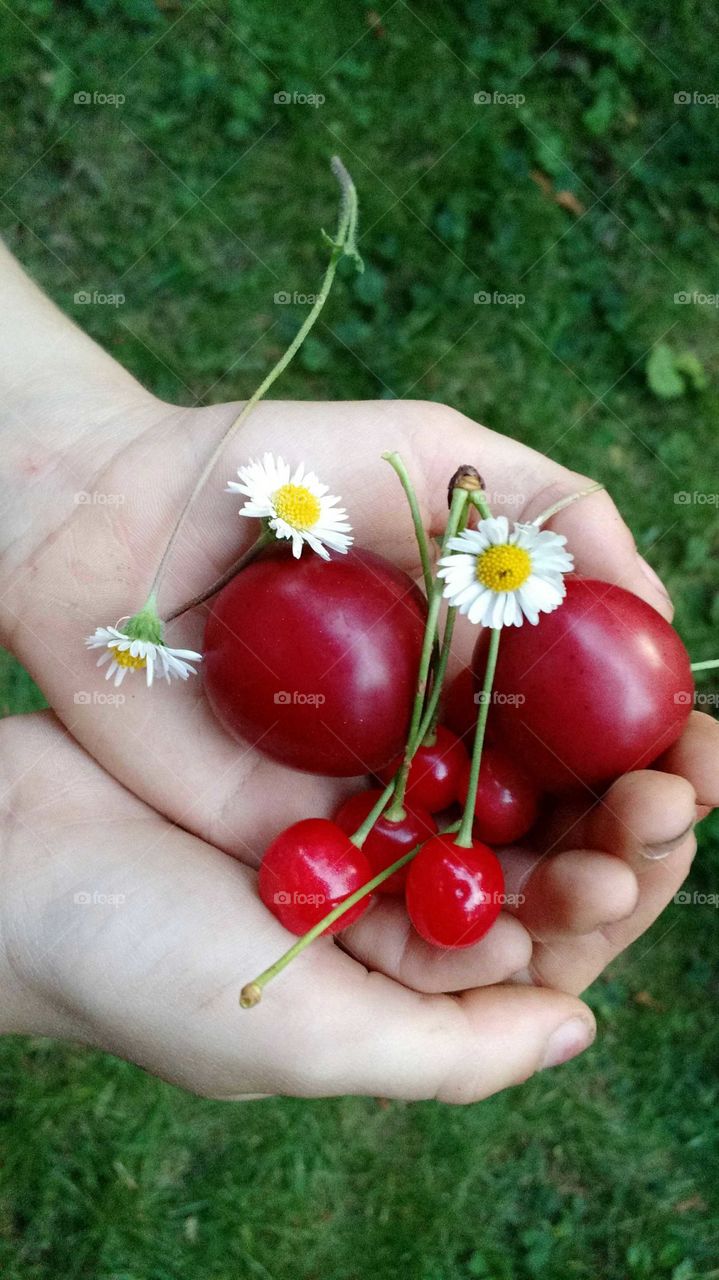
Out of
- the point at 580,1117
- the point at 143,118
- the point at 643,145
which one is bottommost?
the point at 580,1117

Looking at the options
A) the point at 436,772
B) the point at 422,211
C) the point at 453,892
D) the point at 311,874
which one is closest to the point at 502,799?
the point at 436,772

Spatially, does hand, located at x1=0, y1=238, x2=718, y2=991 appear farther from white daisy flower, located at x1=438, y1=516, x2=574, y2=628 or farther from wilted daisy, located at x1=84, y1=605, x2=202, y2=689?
white daisy flower, located at x1=438, y1=516, x2=574, y2=628

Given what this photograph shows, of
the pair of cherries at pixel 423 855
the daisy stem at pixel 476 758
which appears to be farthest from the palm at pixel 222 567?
the daisy stem at pixel 476 758

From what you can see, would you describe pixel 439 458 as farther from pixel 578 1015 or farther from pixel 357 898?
pixel 578 1015

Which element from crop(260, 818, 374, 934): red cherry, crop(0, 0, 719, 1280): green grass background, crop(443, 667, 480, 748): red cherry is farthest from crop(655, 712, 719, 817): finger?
crop(0, 0, 719, 1280): green grass background

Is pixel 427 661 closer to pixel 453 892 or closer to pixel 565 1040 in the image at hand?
pixel 453 892

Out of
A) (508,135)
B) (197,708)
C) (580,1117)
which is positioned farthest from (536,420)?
(580,1117)
